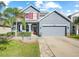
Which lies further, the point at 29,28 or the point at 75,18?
the point at 75,18

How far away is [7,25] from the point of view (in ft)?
55.4

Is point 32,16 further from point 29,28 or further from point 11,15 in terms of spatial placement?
point 11,15

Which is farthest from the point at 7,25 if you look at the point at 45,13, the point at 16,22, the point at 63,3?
the point at 45,13

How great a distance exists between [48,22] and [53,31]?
147 cm

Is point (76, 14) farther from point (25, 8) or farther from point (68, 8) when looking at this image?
point (25, 8)

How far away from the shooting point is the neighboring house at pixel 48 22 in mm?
20839

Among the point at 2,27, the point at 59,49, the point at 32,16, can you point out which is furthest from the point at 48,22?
the point at 59,49

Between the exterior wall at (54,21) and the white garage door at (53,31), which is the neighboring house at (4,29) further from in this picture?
the exterior wall at (54,21)

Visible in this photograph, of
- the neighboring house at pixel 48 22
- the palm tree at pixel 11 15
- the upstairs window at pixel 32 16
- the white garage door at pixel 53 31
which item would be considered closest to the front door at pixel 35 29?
the neighboring house at pixel 48 22

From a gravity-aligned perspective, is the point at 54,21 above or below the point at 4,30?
above

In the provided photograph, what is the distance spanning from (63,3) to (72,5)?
91 centimetres

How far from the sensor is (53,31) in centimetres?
2131

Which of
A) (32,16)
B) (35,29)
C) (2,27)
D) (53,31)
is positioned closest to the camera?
(2,27)

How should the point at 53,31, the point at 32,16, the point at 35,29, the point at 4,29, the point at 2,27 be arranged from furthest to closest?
the point at 32,16 < the point at 53,31 < the point at 35,29 < the point at 2,27 < the point at 4,29
